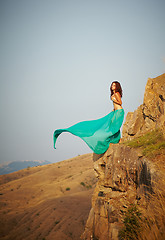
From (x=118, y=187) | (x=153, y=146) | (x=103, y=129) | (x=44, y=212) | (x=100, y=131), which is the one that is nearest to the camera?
(x=153, y=146)

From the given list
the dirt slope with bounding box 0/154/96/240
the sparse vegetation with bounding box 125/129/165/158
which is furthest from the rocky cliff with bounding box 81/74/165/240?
the dirt slope with bounding box 0/154/96/240

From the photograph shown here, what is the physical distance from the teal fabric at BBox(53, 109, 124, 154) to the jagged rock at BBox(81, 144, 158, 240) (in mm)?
625

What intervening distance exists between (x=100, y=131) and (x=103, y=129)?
0.70 ft

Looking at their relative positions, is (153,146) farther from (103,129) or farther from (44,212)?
(44,212)

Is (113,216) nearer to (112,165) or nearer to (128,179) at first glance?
(128,179)

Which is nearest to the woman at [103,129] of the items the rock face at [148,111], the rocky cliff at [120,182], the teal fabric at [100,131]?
the teal fabric at [100,131]

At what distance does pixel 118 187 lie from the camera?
455 cm

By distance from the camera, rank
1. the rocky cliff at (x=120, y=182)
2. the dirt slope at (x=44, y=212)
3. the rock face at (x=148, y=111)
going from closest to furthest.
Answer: the rocky cliff at (x=120, y=182), the rock face at (x=148, y=111), the dirt slope at (x=44, y=212)

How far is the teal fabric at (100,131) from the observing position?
6113 mm

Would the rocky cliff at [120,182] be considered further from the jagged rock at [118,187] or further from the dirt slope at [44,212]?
the dirt slope at [44,212]

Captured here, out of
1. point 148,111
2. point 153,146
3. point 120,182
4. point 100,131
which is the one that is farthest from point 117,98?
point 120,182

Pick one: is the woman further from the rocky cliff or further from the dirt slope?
the dirt slope

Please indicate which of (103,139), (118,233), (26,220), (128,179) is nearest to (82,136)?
(103,139)

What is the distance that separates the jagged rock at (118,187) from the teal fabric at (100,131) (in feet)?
2.05
